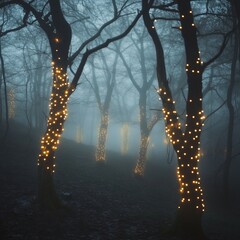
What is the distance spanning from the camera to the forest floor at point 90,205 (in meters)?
7.73

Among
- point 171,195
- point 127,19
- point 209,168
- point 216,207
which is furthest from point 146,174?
point 127,19

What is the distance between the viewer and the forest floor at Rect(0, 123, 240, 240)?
7.73 meters

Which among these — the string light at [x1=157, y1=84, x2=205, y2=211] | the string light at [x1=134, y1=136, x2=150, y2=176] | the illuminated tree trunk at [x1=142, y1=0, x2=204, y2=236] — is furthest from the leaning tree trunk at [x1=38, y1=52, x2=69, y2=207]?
the string light at [x1=134, y1=136, x2=150, y2=176]

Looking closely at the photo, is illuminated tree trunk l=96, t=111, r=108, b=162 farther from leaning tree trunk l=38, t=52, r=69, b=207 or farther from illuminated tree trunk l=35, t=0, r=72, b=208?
leaning tree trunk l=38, t=52, r=69, b=207

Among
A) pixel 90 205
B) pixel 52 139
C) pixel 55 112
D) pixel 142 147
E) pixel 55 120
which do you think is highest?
pixel 55 112

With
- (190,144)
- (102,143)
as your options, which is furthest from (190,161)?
(102,143)

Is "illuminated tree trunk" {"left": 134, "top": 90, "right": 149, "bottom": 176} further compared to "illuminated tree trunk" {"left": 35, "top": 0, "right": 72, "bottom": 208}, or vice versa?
"illuminated tree trunk" {"left": 134, "top": 90, "right": 149, "bottom": 176}

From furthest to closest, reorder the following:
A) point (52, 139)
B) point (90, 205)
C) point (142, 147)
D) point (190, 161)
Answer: point (142, 147) < point (90, 205) < point (52, 139) < point (190, 161)

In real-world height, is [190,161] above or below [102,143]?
below

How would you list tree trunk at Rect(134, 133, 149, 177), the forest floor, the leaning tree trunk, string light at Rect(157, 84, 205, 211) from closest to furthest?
the forest floor → string light at Rect(157, 84, 205, 211) → the leaning tree trunk → tree trunk at Rect(134, 133, 149, 177)

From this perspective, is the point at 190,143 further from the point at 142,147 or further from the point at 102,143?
the point at 102,143

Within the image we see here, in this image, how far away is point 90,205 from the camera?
10578 millimetres

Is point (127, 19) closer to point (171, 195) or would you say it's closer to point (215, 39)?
point (215, 39)

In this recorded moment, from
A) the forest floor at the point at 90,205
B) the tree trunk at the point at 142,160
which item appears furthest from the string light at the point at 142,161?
the forest floor at the point at 90,205
